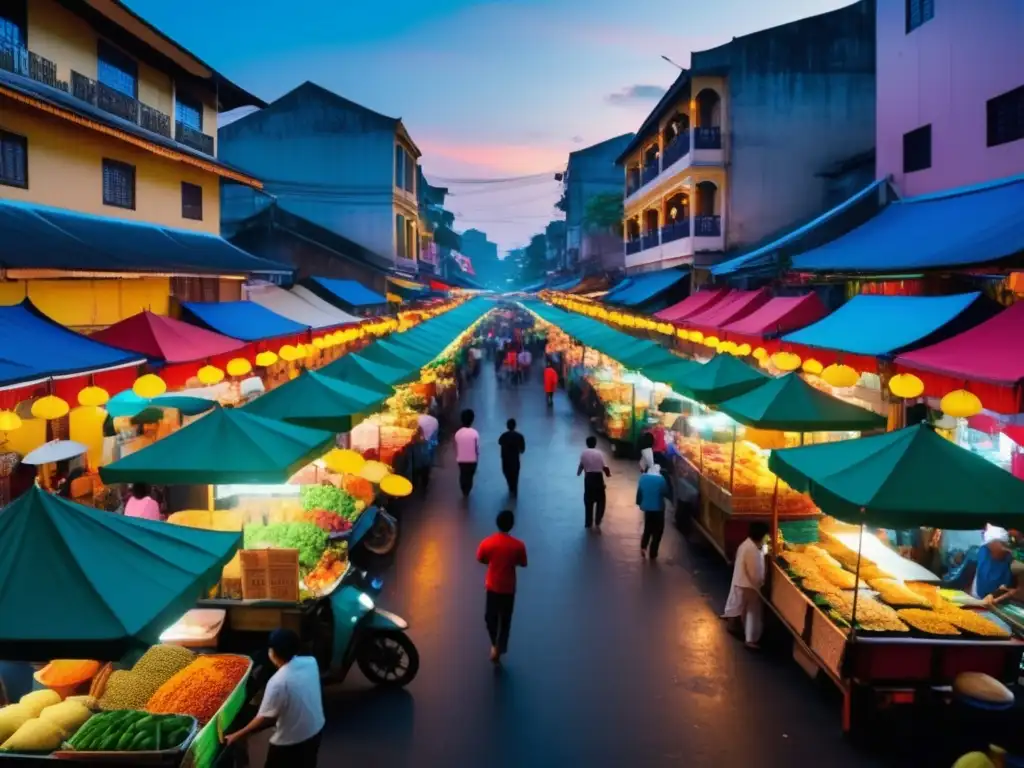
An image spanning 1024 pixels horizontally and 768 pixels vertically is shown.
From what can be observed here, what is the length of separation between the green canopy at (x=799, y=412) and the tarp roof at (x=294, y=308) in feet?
40.8

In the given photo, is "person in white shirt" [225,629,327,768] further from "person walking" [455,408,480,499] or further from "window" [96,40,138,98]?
"window" [96,40,138,98]

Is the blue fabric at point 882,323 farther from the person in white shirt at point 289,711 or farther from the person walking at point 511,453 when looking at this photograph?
the person in white shirt at point 289,711

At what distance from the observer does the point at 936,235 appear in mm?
12695

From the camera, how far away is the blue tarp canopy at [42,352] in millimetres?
8781

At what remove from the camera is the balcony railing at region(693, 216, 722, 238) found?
25.6 m

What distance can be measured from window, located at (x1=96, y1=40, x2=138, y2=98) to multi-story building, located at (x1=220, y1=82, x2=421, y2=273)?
20294 mm

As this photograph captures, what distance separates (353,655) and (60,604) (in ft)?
13.0

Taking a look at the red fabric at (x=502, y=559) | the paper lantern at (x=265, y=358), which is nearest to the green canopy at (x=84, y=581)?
the red fabric at (x=502, y=559)

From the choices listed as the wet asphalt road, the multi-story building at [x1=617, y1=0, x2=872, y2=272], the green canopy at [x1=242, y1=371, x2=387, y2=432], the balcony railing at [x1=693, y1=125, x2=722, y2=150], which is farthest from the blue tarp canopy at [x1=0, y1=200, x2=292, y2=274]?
the multi-story building at [x1=617, y1=0, x2=872, y2=272]

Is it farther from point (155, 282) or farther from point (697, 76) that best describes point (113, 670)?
point (697, 76)

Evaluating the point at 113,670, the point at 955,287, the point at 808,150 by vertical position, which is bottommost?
the point at 113,670

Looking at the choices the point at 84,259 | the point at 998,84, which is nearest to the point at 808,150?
the point at 998,84

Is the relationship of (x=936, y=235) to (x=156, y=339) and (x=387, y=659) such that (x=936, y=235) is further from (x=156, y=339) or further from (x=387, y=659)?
(x=156, y=339)

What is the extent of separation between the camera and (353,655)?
26.8 ft
